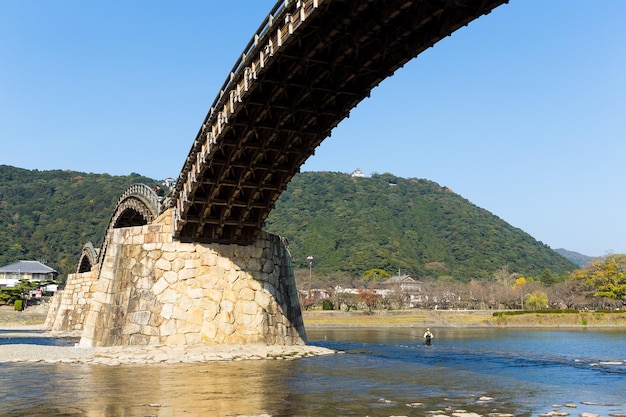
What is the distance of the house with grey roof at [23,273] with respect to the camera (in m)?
127

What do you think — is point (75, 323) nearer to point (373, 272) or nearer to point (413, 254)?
point (373, 272)

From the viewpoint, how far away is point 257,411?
49.1ft

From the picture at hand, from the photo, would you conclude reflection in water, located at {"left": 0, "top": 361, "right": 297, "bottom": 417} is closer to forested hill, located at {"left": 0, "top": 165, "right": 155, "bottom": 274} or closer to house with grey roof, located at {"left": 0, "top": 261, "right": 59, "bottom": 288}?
house with grey roof, located at {"left": 0, "top": 261, "right": 59, "bottom": 288}

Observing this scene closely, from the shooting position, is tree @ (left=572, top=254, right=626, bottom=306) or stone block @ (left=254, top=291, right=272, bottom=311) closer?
stone block @ (left=254, top=291, right=272, bottom=311)

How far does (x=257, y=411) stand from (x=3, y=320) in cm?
8447

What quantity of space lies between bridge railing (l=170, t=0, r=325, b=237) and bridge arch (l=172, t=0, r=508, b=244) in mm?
51

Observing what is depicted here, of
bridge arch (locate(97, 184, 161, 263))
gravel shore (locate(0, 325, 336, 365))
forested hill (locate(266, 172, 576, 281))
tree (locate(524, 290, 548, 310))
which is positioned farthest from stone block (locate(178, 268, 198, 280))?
forested hill (locate(266, 172, 576, 281))

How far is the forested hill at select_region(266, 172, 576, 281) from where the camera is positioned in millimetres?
148625

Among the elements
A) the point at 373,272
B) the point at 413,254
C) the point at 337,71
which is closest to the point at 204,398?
the point at 337,71

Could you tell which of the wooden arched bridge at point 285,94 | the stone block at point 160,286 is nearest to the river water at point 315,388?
the stone block at point 160,286

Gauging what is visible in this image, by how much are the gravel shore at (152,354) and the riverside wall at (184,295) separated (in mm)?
1082

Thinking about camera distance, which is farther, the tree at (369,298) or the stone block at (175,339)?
the tree at (369,298)

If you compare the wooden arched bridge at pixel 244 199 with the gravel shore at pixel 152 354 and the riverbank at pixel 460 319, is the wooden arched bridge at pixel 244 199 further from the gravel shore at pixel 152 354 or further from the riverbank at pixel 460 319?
the riverbank at pixel 460 319

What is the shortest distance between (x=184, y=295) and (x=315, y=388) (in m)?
15.7
